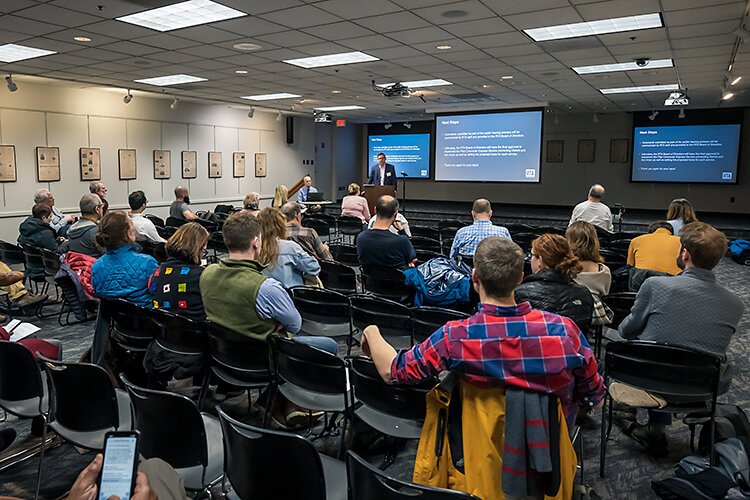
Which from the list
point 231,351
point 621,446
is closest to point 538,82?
point 621,446

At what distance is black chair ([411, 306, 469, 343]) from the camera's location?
338cm

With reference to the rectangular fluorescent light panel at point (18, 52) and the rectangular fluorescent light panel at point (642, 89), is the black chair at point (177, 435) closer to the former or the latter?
the rectangular fluorescent light panel at point (18, 52)

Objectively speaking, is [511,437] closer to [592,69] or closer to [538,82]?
[592,69]

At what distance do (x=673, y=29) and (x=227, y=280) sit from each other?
593 cm

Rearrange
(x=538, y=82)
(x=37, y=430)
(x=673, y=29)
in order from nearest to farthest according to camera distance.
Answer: (x=37, y=430), (x=673, y=29), (x=538, y=82)

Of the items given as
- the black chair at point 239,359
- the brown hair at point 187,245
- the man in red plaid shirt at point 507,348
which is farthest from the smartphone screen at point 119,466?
the brown hair at point 187,245

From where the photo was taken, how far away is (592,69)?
346 inches

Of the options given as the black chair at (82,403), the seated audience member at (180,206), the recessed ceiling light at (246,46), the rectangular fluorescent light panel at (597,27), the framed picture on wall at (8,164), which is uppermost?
the rectangular fluorescent light panel at (597,27)

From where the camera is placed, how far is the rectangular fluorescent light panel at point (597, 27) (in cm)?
584

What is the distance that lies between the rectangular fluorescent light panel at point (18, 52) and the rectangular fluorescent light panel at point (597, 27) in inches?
259

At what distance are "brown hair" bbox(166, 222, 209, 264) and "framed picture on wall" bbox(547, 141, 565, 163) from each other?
1508cm

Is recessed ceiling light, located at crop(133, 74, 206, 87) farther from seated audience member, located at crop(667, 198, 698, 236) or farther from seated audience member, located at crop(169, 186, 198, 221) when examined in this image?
seated audience member, located at crop(667, 198, 698, 236)

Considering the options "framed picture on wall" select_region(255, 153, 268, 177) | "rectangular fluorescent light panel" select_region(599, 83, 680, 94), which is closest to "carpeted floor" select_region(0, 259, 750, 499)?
"rectangular fluorescent light panel" select_region(599, 83, 680, 94)

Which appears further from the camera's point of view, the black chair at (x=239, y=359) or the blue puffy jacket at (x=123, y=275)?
the blue puffy jacket at (x=123, y=275)
